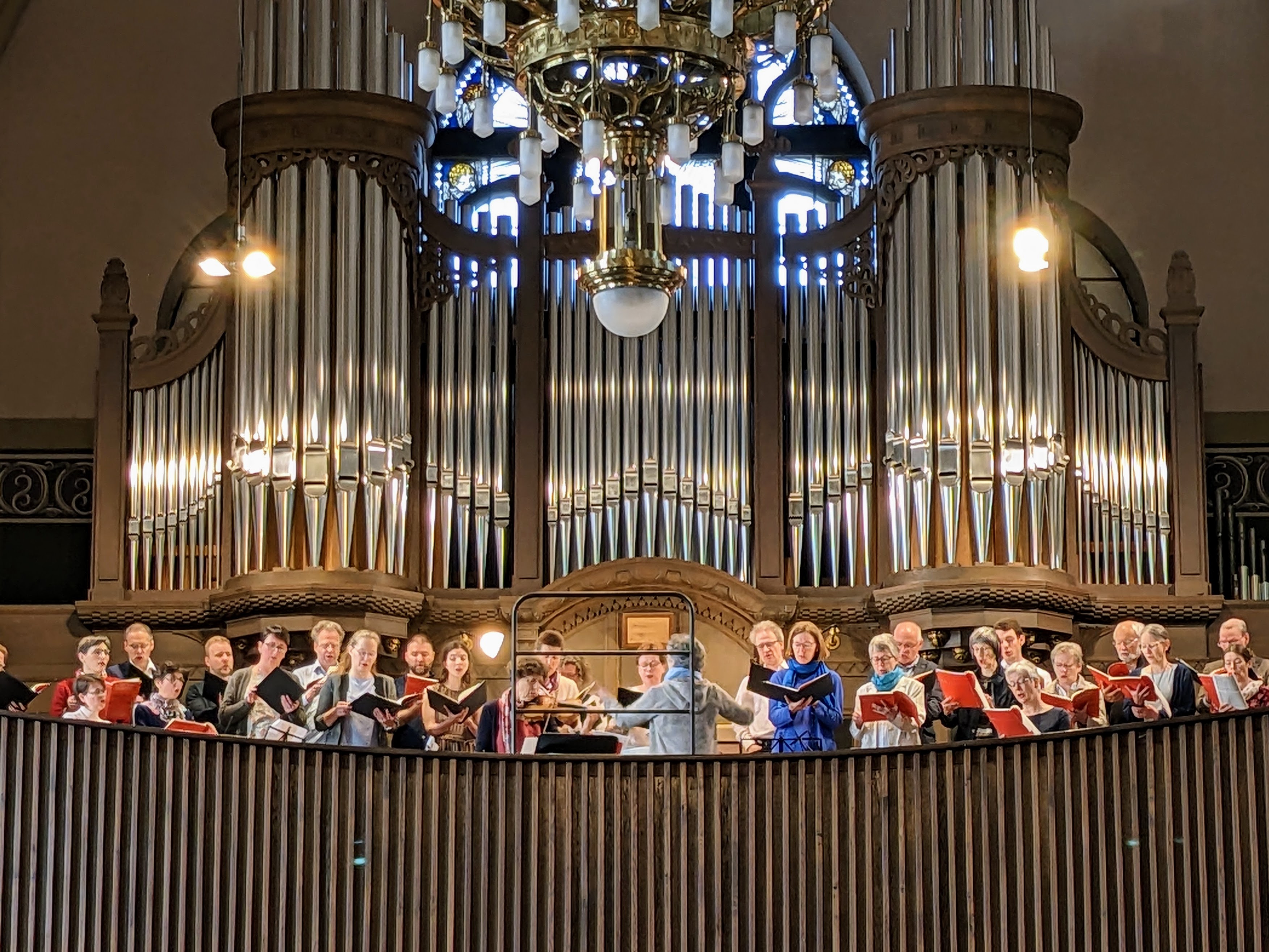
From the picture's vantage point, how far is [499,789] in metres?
10.5

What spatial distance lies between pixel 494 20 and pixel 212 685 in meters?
4.71

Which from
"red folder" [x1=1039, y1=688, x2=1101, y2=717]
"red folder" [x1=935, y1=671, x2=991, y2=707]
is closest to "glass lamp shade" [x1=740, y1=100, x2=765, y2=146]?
"red folder" [x1=935, y1=671, x2=991, y2=707]

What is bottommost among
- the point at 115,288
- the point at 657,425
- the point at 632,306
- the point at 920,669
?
the point at 920,669

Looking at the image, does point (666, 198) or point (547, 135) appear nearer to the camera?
point (666, 198)

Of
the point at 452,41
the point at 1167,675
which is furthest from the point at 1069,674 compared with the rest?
the point at 452,41

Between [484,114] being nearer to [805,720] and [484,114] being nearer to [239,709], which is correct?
[805,720]

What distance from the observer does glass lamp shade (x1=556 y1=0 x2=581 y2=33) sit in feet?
29.1

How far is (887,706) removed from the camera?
1082cm

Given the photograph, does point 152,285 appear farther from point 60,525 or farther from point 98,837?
point 98,837

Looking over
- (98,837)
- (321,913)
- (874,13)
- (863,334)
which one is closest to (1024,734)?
(321,913)

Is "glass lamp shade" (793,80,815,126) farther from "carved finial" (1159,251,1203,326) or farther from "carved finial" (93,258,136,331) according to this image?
"carved finial" (93,258,136,331)

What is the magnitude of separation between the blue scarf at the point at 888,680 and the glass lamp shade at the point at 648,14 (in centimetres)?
427

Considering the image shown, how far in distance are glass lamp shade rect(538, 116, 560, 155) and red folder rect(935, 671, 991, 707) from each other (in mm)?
2970

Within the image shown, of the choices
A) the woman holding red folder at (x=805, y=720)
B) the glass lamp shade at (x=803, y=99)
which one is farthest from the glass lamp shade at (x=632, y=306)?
the woman holding red folder at (x=805, y=720)
